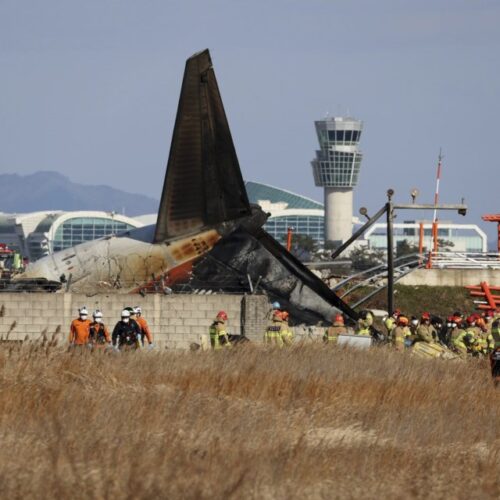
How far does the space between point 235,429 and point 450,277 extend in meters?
46.6

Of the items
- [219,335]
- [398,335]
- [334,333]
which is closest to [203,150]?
[334,333]

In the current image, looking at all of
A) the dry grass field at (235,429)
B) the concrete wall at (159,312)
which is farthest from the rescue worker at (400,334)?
the dry grass field at (235,429)

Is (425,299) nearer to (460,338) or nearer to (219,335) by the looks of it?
(460,338)

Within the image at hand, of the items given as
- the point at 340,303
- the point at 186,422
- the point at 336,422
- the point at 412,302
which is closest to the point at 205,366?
the point at 336,422

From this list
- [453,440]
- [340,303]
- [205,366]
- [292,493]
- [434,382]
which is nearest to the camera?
[292,493]

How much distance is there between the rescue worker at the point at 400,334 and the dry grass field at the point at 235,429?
6.30 meters

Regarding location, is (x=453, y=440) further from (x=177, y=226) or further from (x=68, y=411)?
(x=177, y=226)

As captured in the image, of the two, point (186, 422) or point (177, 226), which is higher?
point (177, 226)

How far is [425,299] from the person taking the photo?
60000mm

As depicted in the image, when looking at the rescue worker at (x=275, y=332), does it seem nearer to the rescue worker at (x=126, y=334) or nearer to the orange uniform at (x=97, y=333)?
the rescue worker at (x=126, y=334)

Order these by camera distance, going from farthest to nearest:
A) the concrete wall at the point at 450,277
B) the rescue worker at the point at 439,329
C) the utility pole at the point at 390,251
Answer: the concrete wall at the point at 450,277 → the utility pole at the point at 390,251 → the rescue worker at the point at 439,329

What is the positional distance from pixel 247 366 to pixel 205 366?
0.86 metres

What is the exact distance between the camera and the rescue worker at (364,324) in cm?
3466

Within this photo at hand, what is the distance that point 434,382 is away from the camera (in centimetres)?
2489
